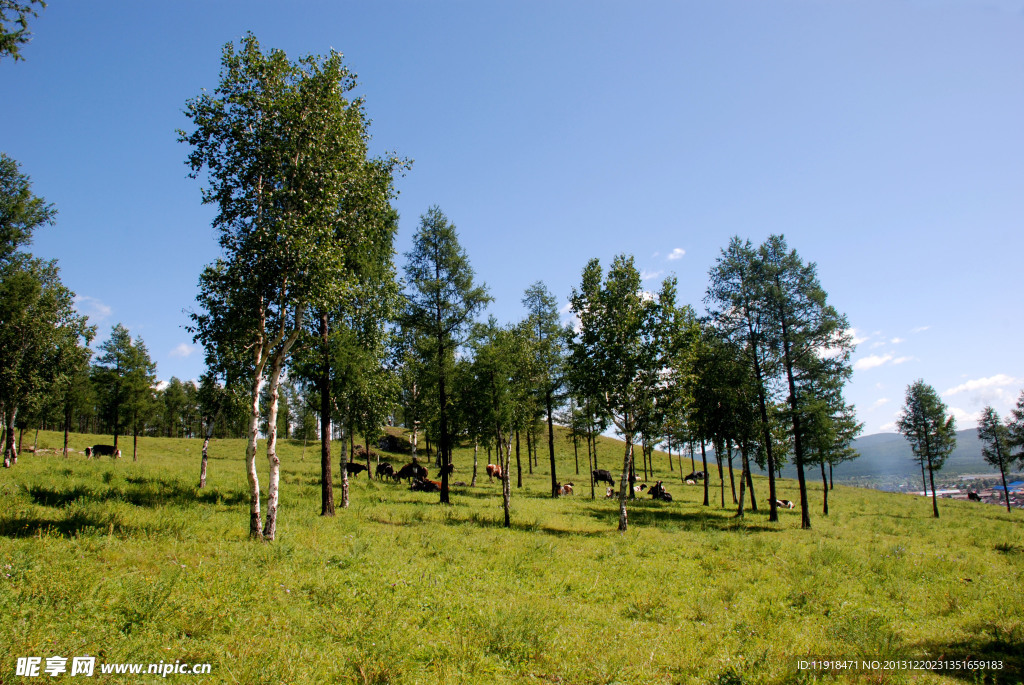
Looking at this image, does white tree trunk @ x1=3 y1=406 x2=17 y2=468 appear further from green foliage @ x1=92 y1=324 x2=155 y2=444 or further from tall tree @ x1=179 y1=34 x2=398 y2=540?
tall tree @ x1=179 y1=34 x2=398 y2=540

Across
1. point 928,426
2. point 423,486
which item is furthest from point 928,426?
point 423,486

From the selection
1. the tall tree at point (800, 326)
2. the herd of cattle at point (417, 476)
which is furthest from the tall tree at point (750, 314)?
the herd of cattle at point (417, 476)

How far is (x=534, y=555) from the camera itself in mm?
15930

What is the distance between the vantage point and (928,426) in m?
47.4

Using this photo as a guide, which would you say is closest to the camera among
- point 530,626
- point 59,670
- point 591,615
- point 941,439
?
point 59,670

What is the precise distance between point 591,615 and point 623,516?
44.7ft

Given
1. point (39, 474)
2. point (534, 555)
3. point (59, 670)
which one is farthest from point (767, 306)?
point (39, 474)

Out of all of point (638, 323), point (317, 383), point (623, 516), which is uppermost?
point (638, 323)

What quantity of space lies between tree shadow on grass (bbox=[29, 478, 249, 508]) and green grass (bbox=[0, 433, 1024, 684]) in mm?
126

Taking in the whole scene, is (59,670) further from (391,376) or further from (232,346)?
(391,376)

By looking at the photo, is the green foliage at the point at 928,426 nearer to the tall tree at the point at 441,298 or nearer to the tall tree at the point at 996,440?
the tall tree at the point at 996,440

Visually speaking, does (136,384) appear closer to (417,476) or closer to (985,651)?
(417,476)

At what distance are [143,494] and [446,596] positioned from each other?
15.6m

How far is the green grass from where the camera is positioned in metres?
7.55
